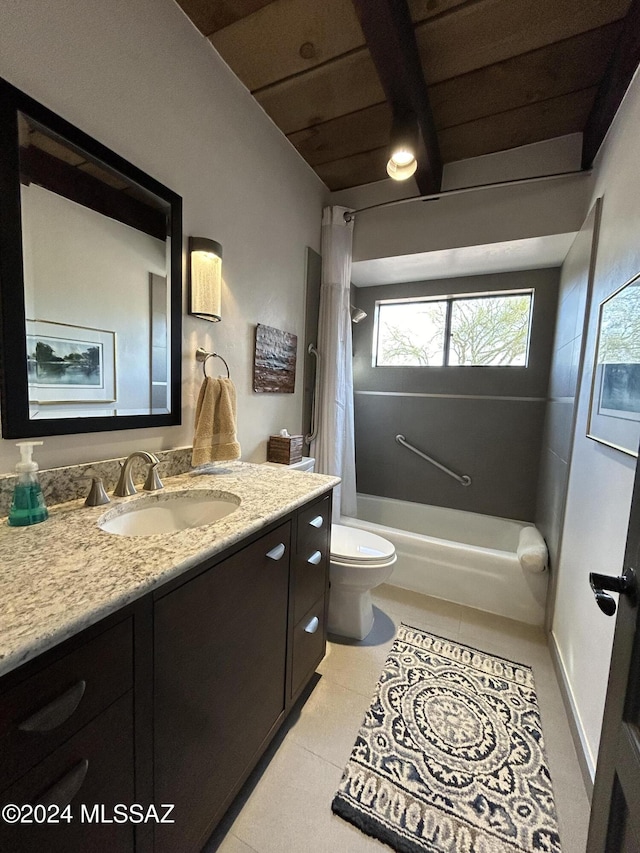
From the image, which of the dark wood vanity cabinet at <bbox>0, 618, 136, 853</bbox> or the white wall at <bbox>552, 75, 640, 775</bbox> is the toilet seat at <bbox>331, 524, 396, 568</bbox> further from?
the dark wood vanity cabinet at <bbox>0, 618, 136, 853</bbox>

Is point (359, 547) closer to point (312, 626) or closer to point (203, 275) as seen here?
point (312, 626)

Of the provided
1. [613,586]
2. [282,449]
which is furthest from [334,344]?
[613,586]

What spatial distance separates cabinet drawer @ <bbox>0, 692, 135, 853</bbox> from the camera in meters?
0.51

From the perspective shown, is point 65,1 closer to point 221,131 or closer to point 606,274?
point 221,131

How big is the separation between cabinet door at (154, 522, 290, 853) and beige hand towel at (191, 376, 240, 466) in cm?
50

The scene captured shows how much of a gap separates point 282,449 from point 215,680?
3.97 ft

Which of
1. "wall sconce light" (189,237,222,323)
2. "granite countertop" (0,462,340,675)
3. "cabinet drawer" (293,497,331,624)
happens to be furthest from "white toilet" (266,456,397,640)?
"wall sconce light" (189,237,222,323)

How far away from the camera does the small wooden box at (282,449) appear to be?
1962mm

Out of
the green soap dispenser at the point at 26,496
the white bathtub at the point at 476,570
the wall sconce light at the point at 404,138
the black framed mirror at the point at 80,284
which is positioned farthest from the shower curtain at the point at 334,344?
the green soap dispenser at the point at 26,496

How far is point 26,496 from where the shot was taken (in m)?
0.88

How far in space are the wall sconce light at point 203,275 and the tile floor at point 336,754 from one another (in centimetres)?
170

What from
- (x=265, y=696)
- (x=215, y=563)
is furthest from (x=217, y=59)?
(x=265, y=696)

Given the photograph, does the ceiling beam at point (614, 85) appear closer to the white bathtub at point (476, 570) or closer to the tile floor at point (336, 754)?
the white bathtub at point (476, 570)

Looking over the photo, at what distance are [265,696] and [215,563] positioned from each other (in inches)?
23.4
